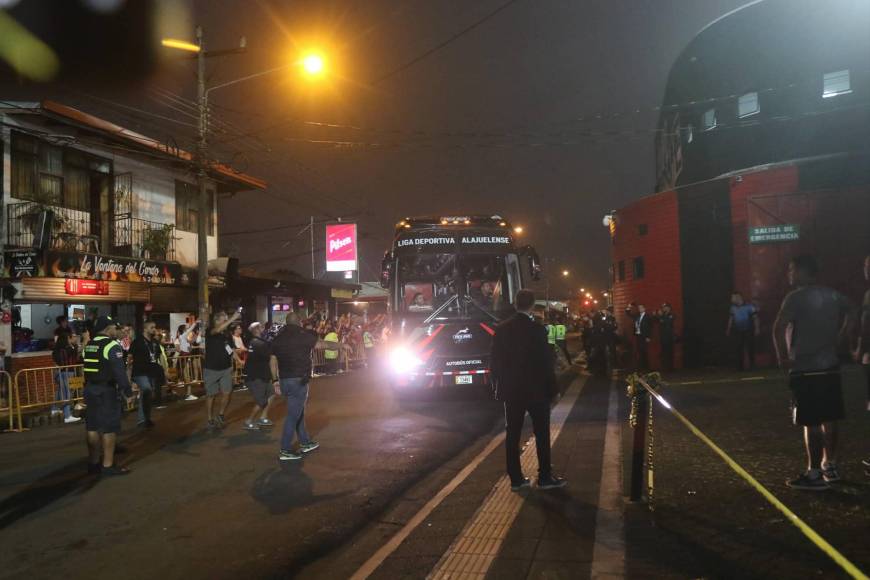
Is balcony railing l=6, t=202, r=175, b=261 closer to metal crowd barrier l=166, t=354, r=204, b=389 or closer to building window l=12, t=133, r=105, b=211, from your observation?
building window l=12, t=133, r=105, b=211

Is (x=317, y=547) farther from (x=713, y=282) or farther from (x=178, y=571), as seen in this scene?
(x=713, y=282)

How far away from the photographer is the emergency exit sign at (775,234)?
16312 mm

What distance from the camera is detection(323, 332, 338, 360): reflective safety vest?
65.2ft

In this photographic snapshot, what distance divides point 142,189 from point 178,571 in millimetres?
17828

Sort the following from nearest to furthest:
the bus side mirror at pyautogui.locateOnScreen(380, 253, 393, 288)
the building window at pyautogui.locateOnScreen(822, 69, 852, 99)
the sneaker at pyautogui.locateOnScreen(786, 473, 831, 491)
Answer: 1. the sneaker at pyautogui.locateOnScreen(786, 473, 831, 491)
2. the bus side mirror at pyautogui.locateOnScreen(380, 253, 393, 288)
3. the building window at pyautogui.locateOnScreen(822, 69, 852, 99)

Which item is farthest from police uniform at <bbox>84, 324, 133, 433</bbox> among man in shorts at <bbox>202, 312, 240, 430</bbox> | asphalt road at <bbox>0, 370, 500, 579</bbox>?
man in shorts at <bbox>202, 312, 240, 430</bbox>

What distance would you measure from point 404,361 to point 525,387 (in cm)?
622

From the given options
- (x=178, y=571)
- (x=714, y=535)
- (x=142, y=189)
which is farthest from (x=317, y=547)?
(x=142, y=189)

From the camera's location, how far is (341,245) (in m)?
35.7

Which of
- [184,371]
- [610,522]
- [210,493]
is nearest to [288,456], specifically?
[210,493]

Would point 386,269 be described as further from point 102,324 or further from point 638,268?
point 638,268

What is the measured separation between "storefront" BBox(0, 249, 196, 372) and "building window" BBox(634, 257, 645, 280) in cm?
1459

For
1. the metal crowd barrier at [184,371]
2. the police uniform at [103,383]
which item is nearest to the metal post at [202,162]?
the metal crowd barrier at [184,371]

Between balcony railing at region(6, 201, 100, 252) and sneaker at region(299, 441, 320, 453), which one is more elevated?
balcony railing at region(6, 201, 100, 252)
